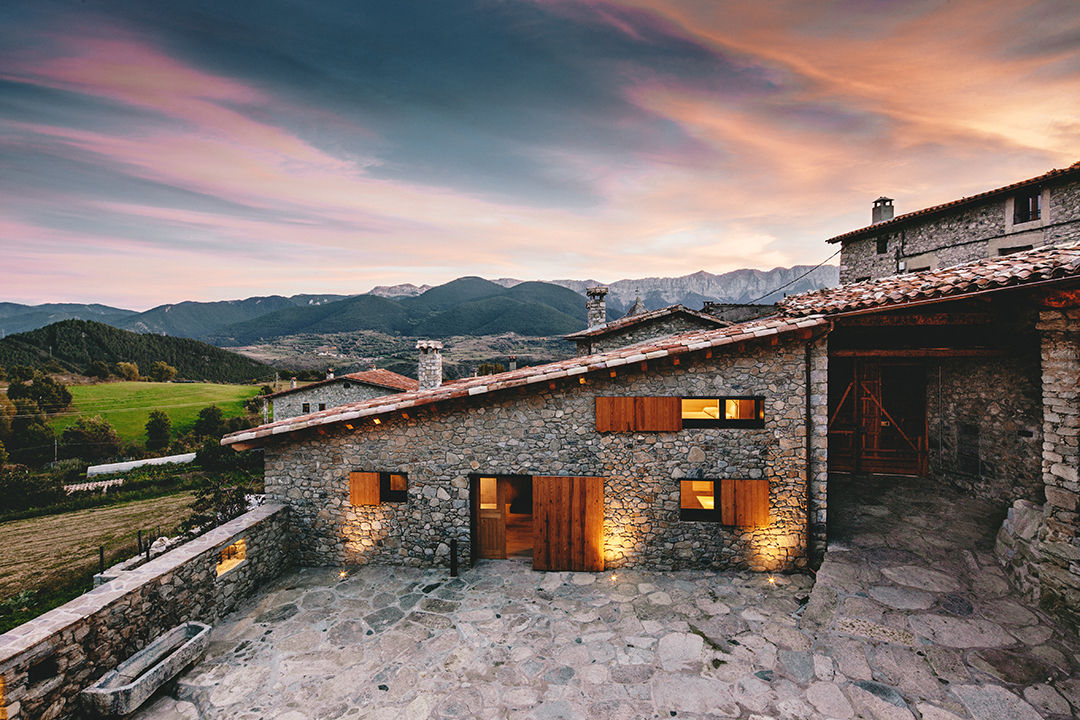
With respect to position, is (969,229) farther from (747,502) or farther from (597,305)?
(747,502)

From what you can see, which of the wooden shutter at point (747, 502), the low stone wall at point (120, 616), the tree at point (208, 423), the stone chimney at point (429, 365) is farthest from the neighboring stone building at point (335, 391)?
the wooden shutter at point (747, 502)

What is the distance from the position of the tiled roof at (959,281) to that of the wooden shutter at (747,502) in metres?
3.63

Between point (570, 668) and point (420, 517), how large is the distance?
14.3ft

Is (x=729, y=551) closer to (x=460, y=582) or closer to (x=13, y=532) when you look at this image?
(x=460, y=582)

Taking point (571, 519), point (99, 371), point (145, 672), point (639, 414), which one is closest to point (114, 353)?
point (99, 371)

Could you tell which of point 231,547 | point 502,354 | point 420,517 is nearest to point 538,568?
point 420,517

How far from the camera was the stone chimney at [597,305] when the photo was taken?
21031 mm

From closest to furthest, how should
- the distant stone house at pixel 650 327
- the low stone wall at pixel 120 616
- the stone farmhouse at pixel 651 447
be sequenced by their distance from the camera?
the low stone wall at pixel 120 616, the stone farmhouse at pixel 651 447, the distant stone house at pixel 650 327

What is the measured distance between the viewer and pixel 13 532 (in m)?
23.4

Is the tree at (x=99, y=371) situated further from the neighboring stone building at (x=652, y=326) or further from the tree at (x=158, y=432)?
the neighboring stone building at (x=652, y=326)

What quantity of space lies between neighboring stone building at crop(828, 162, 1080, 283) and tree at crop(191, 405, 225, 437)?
58775 millimetres

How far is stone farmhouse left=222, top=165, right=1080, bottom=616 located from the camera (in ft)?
26.5

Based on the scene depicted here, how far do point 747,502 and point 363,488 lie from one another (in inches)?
315

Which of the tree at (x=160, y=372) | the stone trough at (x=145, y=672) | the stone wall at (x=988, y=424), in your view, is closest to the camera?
the stone trough at (x=145, y=672)
